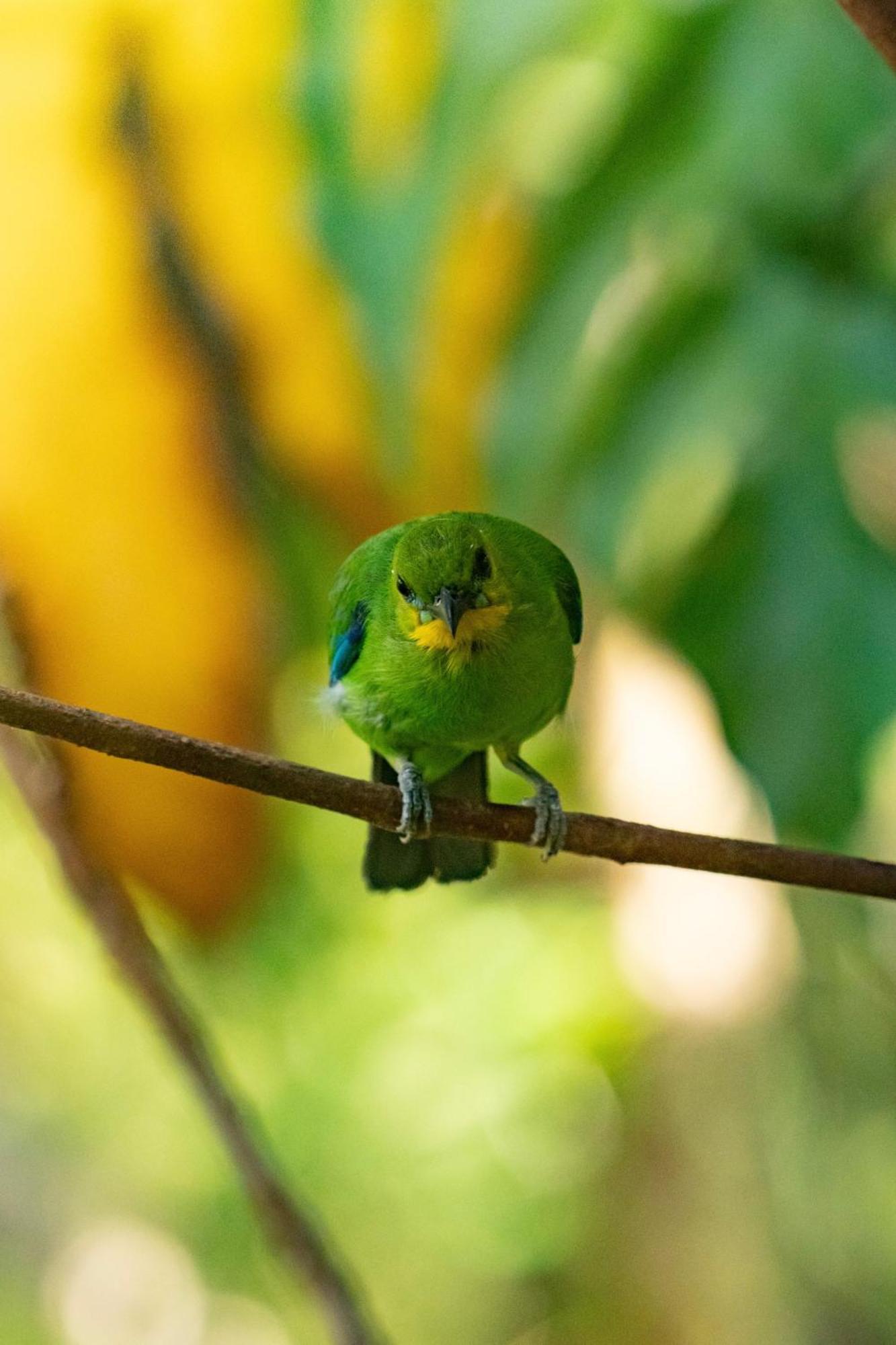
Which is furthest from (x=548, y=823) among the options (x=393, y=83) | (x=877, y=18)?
(x=393, y=83)

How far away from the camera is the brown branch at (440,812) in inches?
59.8

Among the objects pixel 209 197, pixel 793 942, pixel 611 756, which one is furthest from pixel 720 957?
pixel 209 197

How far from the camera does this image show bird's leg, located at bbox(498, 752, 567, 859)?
6.91ft

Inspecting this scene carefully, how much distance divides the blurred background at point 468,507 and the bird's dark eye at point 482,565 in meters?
0.50

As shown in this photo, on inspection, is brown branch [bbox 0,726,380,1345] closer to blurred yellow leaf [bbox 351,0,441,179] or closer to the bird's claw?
the bird's claw

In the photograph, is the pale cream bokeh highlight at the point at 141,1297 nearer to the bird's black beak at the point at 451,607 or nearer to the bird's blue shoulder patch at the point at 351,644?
the bird's blue shoulder patch at the point at 351,644

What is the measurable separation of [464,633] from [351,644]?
0.33 meters

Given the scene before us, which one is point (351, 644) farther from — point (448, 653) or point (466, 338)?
point (466, 338)

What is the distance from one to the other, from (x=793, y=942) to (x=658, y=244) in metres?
2.16

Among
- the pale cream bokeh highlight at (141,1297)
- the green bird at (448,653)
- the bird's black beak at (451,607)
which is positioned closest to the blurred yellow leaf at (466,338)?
the green bird at (448,653)

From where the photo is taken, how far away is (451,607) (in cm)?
246

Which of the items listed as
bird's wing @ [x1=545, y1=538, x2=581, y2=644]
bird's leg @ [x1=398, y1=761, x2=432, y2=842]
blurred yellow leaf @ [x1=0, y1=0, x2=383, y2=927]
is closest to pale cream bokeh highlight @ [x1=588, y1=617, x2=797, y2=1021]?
blurred yellow leaf @ [x1=0, y1=0, x2=383, y2=927]

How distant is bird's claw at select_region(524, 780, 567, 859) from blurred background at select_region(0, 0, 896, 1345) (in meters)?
0.43

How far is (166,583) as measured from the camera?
3895 mm
